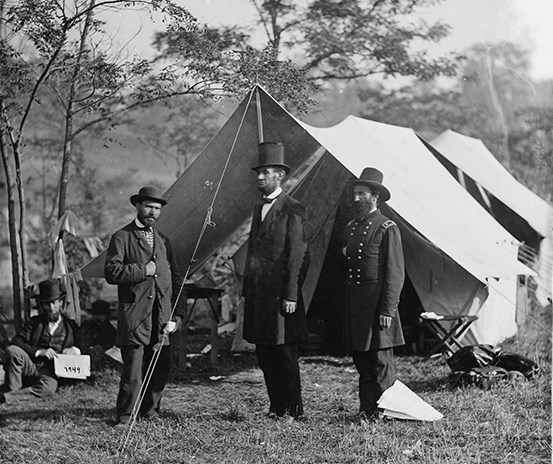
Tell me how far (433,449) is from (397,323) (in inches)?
37.9

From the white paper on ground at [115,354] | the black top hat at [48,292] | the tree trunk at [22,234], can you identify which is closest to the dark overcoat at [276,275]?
the black top hat at [48,292]

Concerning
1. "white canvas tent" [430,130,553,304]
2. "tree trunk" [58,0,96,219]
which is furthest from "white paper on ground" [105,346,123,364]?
"white canvas tent" [430,130,553,304]

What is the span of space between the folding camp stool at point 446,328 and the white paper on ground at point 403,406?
1.33 metres

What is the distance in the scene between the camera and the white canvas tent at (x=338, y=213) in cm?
615

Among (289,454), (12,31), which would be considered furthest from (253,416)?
(12,31)

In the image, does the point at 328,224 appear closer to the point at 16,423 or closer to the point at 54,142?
the point at 16,423

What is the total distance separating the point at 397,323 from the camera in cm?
500

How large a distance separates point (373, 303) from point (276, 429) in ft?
3.32

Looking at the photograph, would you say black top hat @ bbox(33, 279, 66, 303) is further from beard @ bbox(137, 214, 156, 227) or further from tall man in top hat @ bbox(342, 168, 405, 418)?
tall man in top hat @ bbox(342, 168, 405, 418)

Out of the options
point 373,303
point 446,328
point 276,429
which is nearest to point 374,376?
point 373,303

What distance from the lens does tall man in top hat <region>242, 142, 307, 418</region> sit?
4992mm

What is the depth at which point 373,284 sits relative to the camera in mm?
4992

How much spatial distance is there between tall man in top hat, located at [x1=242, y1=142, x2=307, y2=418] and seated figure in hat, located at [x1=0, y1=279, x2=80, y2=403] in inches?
65.9

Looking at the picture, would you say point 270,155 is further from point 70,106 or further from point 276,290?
point 70,106
